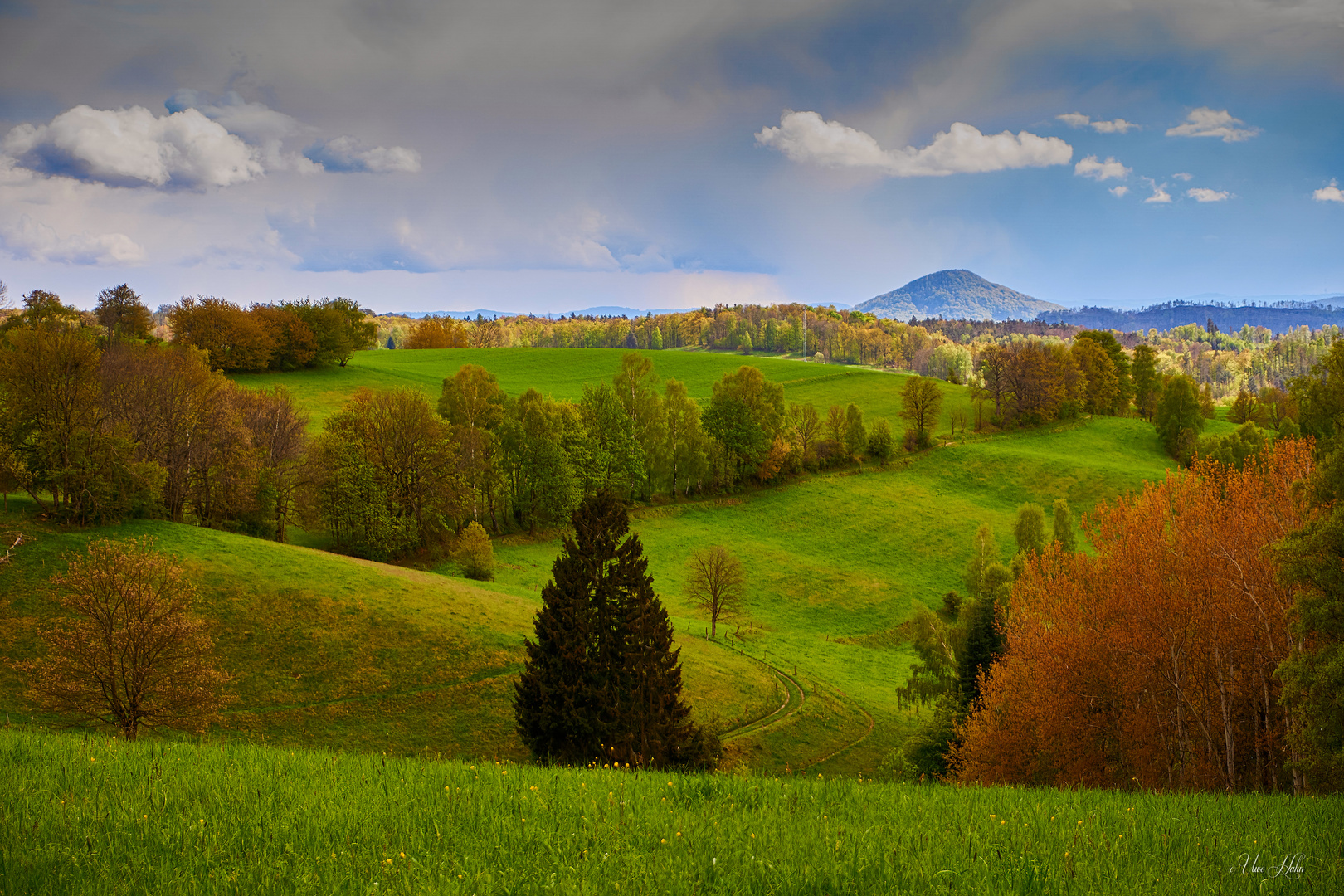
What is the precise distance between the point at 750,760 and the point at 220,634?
2299cm

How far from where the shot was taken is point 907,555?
7006 cm

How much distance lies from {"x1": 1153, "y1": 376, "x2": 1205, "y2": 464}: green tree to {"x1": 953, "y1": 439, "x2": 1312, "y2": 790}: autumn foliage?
79.0 meters

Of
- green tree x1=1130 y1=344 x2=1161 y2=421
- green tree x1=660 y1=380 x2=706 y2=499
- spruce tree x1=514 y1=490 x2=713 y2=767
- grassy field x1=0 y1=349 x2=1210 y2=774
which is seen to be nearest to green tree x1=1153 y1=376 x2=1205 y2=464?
grassy field x1=0 y1=349 x2=1210 y2=774

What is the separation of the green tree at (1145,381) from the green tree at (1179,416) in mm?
17838

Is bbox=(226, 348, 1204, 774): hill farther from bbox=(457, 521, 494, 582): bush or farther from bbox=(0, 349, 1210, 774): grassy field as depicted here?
bbox=(457, 521, 494, 582): bush

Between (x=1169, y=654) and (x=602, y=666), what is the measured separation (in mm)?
18911

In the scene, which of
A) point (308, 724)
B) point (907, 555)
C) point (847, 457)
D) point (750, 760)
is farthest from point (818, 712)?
point (847, 457)

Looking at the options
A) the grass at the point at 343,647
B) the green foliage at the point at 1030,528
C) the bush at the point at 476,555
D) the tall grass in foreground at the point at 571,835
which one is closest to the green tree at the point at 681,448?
the bush at the point at 476,555

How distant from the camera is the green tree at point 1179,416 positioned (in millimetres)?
97250

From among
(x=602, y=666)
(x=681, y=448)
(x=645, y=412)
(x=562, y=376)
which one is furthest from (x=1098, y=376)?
(x=602, y=666)

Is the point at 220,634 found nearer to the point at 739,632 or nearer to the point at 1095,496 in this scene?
the point at 739,632

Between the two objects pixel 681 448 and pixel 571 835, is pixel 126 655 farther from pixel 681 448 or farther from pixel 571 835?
pixel 681 448

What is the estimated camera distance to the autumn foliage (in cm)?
2430

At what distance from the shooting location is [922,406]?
9700cm
